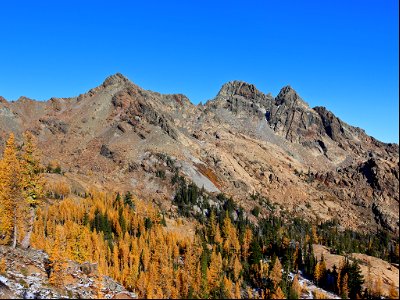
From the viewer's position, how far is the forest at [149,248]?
2035 inches

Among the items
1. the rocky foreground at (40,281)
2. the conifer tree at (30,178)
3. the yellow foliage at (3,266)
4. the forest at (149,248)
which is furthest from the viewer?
the forest at (149,248)

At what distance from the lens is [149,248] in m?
126

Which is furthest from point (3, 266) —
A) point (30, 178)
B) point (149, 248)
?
point (149, 248)

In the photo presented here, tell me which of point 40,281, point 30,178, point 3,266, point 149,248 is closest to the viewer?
point 3,266

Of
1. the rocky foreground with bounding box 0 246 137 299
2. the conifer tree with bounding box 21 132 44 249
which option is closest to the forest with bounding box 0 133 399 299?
the conifer tree with bounding box 21 132 44 249

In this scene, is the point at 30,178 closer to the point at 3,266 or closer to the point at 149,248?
the point at 3,266

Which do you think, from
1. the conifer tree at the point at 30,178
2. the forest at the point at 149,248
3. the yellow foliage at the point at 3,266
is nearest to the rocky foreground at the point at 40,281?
the yellow foliage at the point at 3,266

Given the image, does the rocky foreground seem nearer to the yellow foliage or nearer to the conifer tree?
the yellow foliage

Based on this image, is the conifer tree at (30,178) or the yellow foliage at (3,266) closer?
the yellow foliage at (3,266)

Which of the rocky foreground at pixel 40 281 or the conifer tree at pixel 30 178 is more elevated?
the conifer tree at pixel 30 178

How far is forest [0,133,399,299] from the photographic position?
5169 centimetres

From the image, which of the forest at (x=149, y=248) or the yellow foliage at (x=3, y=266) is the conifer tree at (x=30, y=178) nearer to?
the forest at (x=149, y=248)

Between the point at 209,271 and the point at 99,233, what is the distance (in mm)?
44242

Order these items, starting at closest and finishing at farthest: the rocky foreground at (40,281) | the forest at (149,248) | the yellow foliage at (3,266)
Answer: the rocky foreground at (40,281) < the yellow foliage at (3,266) < the forest at (149,248)
